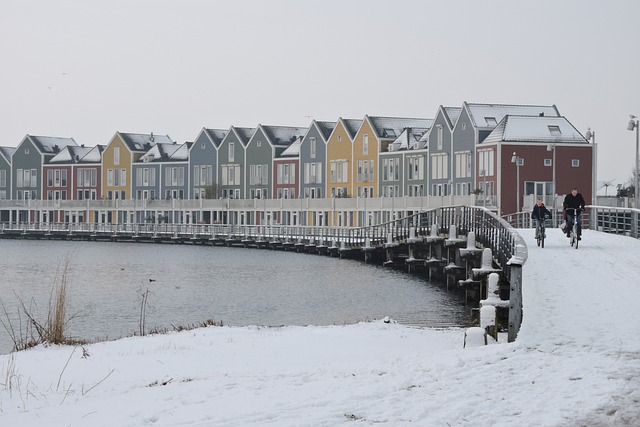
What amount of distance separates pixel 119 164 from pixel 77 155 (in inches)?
329

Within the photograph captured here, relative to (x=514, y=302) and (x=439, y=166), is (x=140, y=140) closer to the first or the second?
(x=439, y=166)

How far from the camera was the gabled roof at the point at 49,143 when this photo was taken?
443 ft

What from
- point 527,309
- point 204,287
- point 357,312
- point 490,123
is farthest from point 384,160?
point 527,309

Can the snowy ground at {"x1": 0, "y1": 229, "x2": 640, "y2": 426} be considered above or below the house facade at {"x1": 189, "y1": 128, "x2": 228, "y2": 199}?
below

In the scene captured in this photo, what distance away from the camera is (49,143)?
137 m

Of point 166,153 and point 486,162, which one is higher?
point 166,153

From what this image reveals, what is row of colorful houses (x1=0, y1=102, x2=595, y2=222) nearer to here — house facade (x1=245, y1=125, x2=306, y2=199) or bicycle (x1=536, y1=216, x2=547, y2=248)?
house facade (x1=245, y1=125, x2=306, y2=199)

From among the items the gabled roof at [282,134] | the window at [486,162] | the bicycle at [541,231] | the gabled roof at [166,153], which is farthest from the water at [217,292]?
the gabled roof at [166,153]

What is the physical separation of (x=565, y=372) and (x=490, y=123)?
76.8 m

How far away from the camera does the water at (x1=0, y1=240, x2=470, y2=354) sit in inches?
1374

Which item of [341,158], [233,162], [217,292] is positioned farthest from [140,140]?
[217,292]

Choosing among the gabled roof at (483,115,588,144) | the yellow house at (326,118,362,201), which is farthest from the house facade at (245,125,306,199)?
the gabled roof at (483,115,588,144)

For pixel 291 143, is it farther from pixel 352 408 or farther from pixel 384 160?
pixel 352 408

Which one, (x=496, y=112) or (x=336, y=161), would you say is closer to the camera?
(x=496, y=112)
